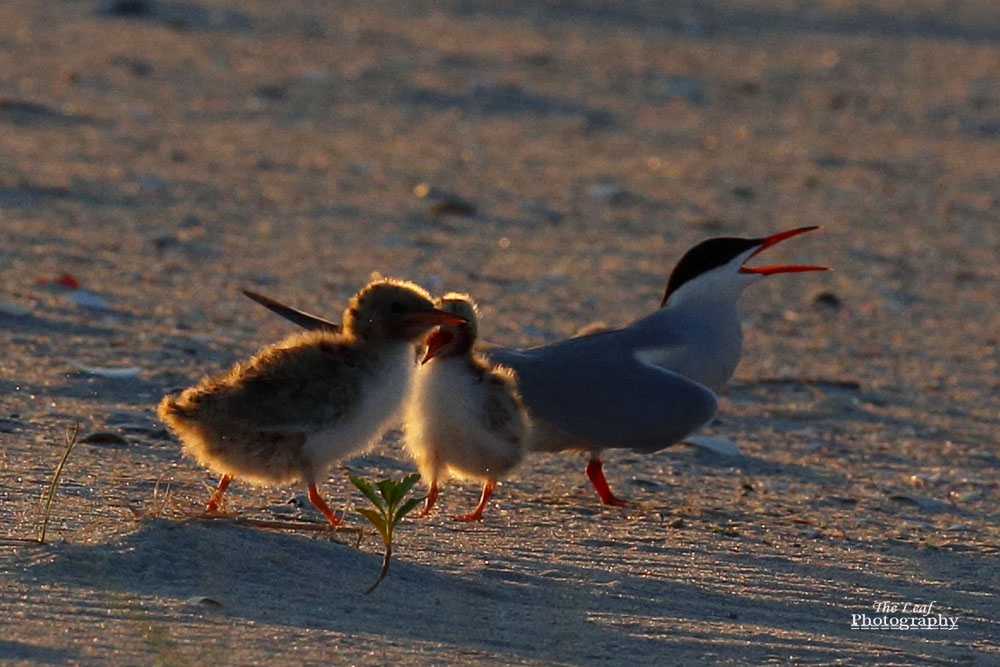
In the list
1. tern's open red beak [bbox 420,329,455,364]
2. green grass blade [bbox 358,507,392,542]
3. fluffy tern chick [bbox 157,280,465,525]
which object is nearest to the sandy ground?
green grass blade [bbox 358,507,392,542]

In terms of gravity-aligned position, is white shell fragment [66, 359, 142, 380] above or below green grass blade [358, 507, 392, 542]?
below

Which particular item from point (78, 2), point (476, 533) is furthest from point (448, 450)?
point (78, 2)

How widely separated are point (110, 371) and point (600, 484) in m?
1.77

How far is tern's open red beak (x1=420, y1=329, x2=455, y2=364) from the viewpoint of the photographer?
478 centimetres

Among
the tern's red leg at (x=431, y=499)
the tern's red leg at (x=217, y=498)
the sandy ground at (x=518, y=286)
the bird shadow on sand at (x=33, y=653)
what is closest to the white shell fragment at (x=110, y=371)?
the sandy ground at (x=518, y=286)

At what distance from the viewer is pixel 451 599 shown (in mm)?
3607

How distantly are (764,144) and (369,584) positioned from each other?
9.26 meters

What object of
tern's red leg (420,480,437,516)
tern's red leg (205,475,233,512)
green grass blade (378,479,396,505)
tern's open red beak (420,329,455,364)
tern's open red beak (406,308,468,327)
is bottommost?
tern's red leg (420,480,437,516)

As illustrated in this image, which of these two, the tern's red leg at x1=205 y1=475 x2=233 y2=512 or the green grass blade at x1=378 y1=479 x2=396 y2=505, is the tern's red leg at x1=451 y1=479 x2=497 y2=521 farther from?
the green grass blade at x1=378 y1=479 x2=396 y2=505

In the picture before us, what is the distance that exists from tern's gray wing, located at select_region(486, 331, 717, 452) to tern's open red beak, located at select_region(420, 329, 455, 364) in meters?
0.58

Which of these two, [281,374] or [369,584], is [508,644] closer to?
[369,584]

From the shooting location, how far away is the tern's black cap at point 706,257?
6336 millimetres

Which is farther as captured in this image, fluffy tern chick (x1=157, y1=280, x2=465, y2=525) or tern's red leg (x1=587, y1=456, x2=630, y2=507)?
tern's red leg (x1=587, y1=456, x2=630, y2=507)

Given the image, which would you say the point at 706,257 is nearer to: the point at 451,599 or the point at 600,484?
the point at 600,484
